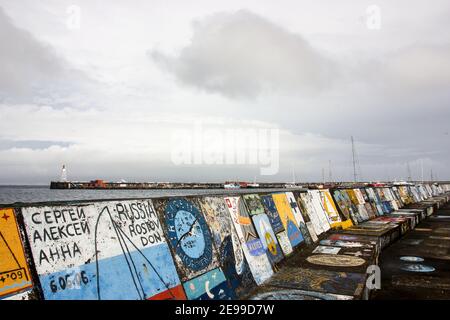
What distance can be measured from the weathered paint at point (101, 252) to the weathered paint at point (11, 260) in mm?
124

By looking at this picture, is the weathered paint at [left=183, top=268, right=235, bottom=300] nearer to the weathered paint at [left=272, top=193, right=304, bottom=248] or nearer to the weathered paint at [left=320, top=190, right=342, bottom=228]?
the weathered paint at [left=272, top=193, right=304, bottom=248]

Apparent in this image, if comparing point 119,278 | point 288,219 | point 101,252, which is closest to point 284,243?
point 288,219

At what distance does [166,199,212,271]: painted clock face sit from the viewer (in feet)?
15.7

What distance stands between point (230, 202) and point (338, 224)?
7.38 m

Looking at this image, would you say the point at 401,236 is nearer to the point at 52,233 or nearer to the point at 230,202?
the point at 230,202

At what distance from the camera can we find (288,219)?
8820 mm

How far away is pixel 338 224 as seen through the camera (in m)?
12.4

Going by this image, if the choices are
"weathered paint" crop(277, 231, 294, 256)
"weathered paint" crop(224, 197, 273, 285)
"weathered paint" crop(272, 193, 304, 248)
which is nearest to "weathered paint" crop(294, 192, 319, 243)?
"weathered paint" crop(272, 193, 304, 248)

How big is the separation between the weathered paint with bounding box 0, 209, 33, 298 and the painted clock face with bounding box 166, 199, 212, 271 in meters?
2.05

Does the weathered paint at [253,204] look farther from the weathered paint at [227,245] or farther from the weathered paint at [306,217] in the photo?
the weathered paint at [306,217]

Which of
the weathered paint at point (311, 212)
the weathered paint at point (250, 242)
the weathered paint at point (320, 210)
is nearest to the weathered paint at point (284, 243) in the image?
the weathered paint at point (250, 242)

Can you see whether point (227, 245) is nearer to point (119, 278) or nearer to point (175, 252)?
point (175, 252)

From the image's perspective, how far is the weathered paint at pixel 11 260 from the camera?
2.86 m
